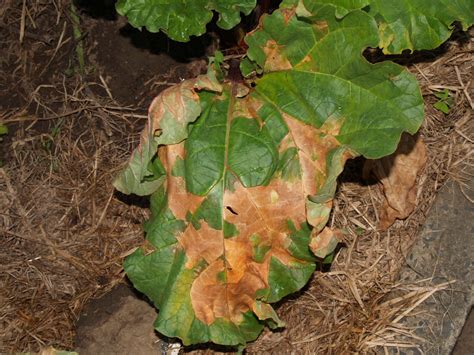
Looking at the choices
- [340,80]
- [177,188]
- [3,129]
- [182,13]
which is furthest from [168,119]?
[3,129]

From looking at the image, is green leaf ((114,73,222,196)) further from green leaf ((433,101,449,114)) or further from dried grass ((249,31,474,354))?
green leaf ((433,101,449,114))

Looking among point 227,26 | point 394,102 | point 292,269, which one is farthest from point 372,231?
point 227,26

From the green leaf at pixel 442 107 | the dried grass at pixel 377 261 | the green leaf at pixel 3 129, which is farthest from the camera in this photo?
the green leaf at pixel 3 129

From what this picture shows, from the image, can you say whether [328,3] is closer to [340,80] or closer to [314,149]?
[340,80]

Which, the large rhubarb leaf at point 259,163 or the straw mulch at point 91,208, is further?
the straw mulch at point 91,208

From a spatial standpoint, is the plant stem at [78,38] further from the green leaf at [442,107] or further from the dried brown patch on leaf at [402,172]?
the green leaf at [442,107]

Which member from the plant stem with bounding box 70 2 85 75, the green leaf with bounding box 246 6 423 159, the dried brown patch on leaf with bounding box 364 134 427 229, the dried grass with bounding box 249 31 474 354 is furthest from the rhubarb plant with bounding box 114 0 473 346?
the plant stem with bounding box 70 2 85 75

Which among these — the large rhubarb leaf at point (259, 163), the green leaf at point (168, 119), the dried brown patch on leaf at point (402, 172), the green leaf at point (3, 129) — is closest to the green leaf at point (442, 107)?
the dried brown patch on leaf at point (402, 172)
